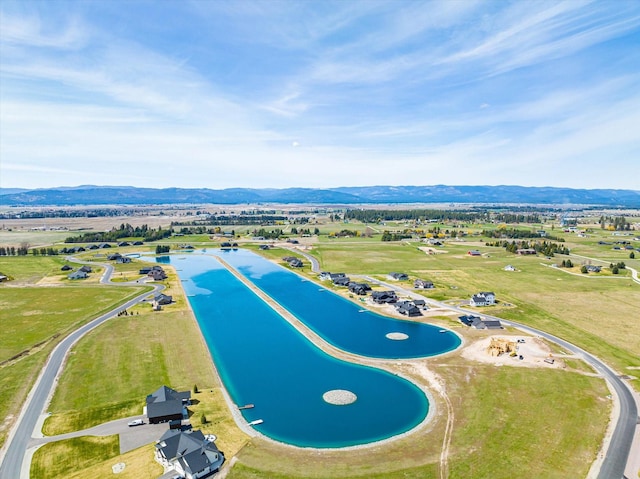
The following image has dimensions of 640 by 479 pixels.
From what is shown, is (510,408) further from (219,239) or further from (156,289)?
(219,239)

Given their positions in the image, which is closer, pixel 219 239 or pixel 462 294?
pixel 462 294

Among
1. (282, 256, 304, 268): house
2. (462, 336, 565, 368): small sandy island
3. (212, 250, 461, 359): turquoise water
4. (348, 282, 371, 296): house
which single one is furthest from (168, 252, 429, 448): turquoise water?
(282, 256, 304, 268): house

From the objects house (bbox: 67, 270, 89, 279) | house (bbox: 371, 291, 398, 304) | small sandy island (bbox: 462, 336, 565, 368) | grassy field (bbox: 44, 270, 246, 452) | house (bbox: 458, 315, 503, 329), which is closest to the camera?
grassy field (bbox: 44, 270, 246, 452)

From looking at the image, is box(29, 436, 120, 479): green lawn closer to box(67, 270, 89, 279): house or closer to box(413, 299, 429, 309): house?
box(413, 299, 429, 309): house

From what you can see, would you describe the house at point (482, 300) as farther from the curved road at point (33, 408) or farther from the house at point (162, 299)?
the curved road at point (33, 408)

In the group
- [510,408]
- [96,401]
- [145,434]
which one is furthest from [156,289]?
[510,408]

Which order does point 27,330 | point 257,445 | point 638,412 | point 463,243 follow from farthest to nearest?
point 463,243 < point 27,330 < point 638,412 < point 257,445
